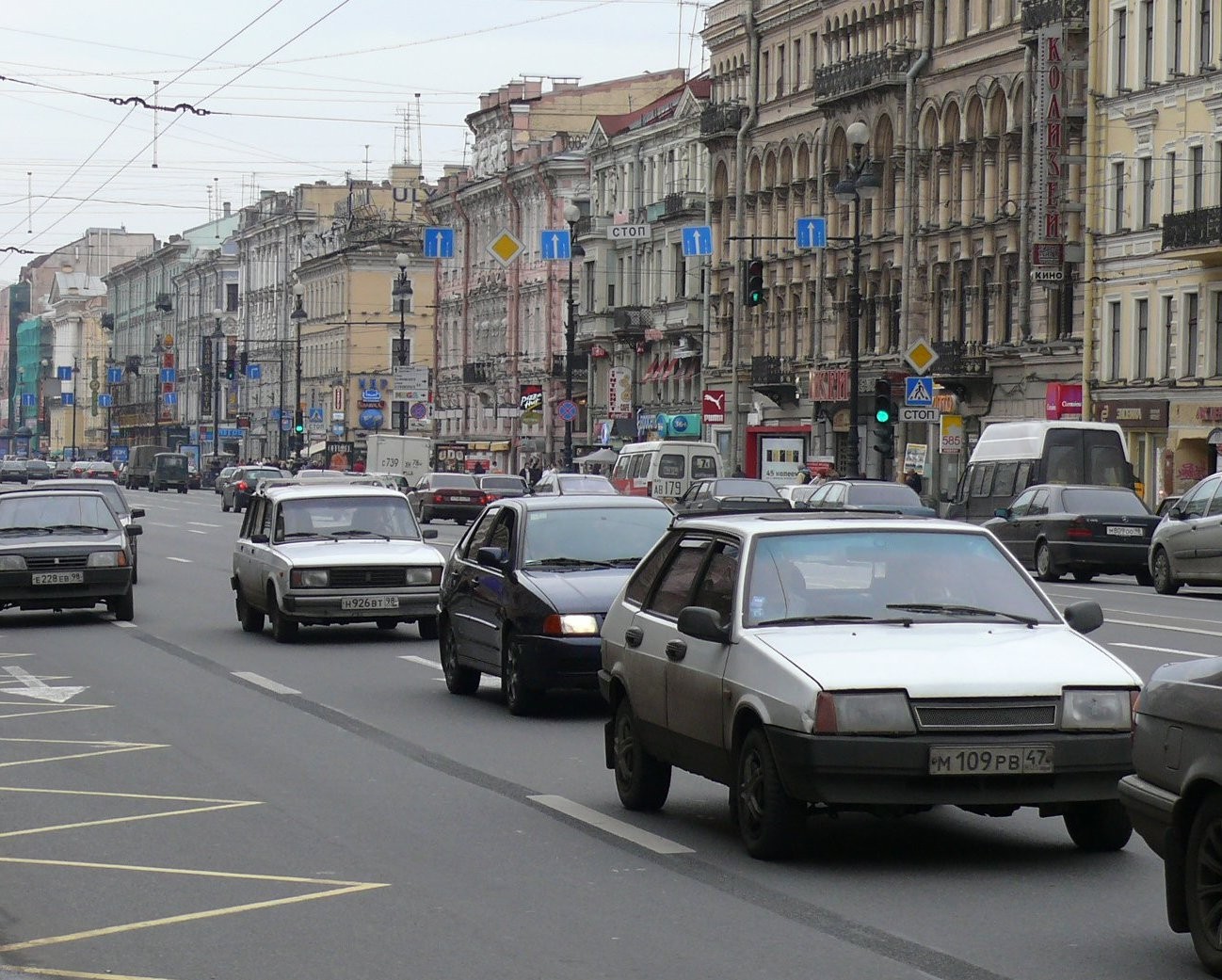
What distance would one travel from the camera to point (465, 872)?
9625 mm

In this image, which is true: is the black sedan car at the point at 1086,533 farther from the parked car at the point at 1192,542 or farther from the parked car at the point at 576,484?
the parked car at the point at 576,484

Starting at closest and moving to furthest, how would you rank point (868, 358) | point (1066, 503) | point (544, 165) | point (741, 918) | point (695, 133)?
point (741, 918) < point (1066, 503) < point (868, 358) < point (695, 133) < point (544, 165)

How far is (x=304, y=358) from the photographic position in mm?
141000

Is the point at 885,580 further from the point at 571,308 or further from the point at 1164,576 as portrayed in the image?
the point at 571,308

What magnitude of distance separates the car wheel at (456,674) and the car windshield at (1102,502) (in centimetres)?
2031

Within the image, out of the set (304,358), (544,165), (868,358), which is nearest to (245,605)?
(868,358)

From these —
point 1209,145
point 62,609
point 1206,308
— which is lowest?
point 62,609

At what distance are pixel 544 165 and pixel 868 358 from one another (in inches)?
1289

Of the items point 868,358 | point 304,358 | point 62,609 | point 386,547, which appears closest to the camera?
point 386,547

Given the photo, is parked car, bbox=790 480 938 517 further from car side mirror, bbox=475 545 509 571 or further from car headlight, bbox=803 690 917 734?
car headlight, bbox=803 690 917 734

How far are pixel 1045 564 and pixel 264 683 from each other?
785 inches

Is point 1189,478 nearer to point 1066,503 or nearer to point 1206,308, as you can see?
point 1206,308

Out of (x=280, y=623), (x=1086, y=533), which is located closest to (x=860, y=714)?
(x=280, y=623)

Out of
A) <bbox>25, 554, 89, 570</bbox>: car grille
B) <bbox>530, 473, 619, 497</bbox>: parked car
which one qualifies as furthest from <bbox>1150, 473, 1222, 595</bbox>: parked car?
<bbox>530, 473, 619, 497</bbox>: parked car
